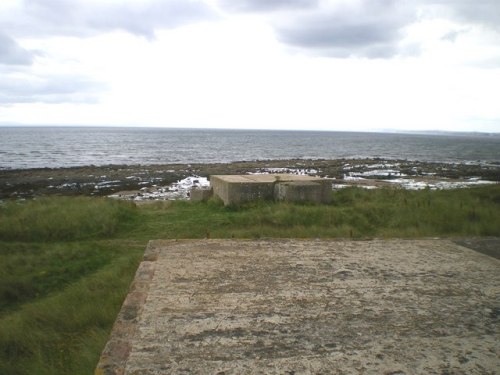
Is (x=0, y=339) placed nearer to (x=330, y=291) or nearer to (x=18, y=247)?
(x=330, y=291)

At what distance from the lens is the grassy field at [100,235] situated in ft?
12.8

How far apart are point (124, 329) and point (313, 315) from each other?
1168 millimetres

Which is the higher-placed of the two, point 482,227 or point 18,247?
point 482,227

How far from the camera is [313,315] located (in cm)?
264

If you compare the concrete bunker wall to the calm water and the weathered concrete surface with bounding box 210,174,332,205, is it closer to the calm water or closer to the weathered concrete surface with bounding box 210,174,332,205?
the weathered concrete surface with bounding box 210,174,332,205

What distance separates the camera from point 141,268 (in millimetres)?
3510

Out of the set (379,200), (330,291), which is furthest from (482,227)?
(330,291)

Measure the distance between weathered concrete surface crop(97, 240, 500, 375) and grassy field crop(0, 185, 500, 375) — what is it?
0.89 metres

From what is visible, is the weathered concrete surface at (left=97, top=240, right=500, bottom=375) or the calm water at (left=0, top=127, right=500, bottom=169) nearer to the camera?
the weathered concrete surface at (left=97, top=240, right=500, bottom=375)

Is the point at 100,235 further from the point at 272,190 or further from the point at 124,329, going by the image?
the point at 124,329

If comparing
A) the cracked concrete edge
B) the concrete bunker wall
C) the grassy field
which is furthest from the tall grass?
the cracked concrete edge

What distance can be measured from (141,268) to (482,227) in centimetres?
700

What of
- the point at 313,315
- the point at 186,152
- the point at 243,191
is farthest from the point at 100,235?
the point at 186,152

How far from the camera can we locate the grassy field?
3891 millimetres
